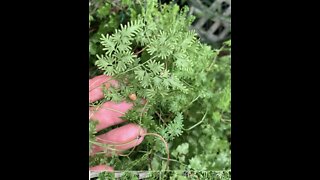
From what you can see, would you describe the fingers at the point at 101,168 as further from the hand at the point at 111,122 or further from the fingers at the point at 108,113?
the fingers at the point at 108,113

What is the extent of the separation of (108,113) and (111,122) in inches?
1.1

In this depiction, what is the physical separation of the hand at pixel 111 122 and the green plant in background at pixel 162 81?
17 mm

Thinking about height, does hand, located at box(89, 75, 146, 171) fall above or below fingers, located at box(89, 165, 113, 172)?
above

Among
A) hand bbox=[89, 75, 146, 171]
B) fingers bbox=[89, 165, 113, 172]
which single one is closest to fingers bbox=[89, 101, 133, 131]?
hand bbox=[89, 75, 146, 171]

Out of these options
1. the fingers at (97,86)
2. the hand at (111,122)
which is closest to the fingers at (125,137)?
the hand at (111,122)

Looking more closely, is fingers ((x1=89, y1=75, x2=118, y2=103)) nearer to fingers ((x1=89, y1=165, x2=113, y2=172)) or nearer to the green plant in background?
the green plant in background

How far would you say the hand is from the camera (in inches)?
52.3

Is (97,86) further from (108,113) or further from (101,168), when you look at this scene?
(101,168)

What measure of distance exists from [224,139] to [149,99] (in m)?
0.26

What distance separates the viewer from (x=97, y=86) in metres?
1.34

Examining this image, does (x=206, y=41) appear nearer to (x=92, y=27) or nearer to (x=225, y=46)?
(x=225, y=46)
